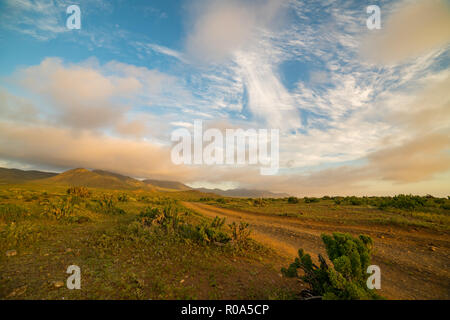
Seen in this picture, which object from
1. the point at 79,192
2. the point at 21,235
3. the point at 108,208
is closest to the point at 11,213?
the point at 21,235

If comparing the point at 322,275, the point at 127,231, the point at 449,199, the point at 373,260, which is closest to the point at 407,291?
the point at 373,260

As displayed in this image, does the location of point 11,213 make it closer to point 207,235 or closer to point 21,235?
point 21,235

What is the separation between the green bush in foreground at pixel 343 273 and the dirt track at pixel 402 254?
5.91 ft

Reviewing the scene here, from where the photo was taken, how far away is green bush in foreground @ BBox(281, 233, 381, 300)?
3.20 m

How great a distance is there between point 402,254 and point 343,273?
6.33 meters

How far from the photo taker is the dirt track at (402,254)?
5.05 m

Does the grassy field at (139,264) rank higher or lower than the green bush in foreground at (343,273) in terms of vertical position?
lower

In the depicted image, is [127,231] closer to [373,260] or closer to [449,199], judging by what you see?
[373,260]

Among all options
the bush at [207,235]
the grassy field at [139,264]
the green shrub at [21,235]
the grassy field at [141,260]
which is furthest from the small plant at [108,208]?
the bush at [207,235]

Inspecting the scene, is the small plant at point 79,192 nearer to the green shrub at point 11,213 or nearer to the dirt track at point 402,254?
the green shrub at point 11,213

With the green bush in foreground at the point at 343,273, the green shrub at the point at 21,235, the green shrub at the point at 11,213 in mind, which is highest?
the green bush in foreground at the point at 343,273

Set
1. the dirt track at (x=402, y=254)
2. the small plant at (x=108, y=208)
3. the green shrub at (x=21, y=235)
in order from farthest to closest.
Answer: the small plant at (x=108, y=208), the green shrub at (x=21, y=235), the dirt track at (x=402, y=254)

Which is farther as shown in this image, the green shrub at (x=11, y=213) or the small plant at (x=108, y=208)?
the small plant at (x=108, y=208)
